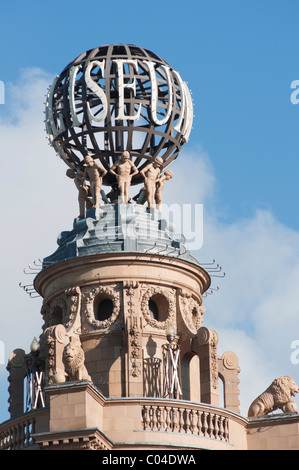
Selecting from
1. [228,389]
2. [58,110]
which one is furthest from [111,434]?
[58,110]

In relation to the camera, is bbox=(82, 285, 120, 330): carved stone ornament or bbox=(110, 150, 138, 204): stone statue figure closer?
bbox=(82, 285, 120, 330): carved stone ornament

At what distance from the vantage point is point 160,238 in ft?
235

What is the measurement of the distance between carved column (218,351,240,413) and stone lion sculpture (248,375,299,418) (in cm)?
161

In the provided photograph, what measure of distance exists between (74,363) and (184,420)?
15.6 feet

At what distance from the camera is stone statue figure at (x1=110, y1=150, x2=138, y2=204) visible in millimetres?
72750

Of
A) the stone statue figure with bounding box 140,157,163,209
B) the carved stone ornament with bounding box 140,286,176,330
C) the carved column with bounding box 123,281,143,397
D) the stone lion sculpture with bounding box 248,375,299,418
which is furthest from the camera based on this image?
the stone statue figure with bounding box 140,157,163,209

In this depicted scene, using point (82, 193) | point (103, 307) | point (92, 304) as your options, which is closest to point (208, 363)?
point (103, 307)

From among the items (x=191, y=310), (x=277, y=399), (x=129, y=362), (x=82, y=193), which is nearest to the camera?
(x=129, y=362)

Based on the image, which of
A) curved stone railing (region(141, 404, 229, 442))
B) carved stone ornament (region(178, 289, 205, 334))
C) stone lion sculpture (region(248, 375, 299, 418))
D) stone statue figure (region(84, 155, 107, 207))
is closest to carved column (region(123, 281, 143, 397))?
curved stone railing (region(141, 404, 229, 442))

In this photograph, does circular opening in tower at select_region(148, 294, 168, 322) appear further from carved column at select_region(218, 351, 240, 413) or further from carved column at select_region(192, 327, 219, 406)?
carved column at select_region(218, 351, 240, 413)

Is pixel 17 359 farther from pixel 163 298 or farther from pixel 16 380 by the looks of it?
pixel 163 298

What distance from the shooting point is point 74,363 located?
216 feet

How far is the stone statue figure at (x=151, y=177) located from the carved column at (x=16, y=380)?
319 inches
